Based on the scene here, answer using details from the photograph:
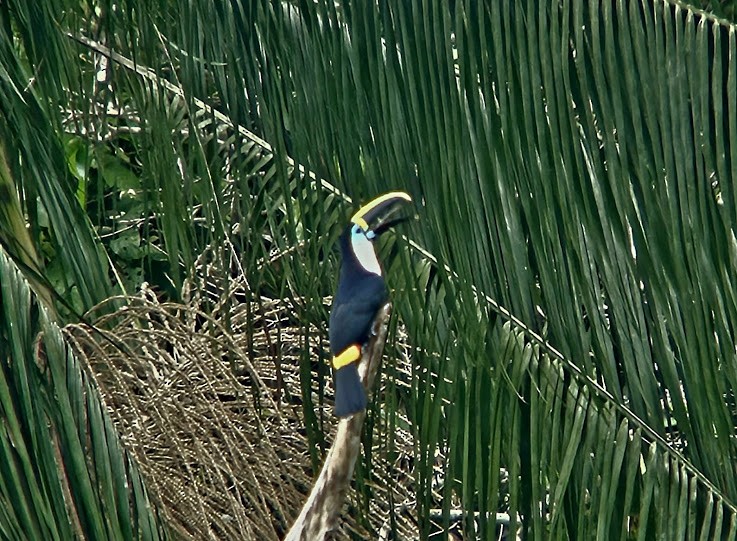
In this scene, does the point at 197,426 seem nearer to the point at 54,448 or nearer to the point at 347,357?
the point at 347,357

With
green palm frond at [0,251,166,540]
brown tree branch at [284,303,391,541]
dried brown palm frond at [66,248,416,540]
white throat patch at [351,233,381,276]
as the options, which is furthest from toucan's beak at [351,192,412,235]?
green palm frond at [0,251,166,540]

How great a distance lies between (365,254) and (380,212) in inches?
20.3

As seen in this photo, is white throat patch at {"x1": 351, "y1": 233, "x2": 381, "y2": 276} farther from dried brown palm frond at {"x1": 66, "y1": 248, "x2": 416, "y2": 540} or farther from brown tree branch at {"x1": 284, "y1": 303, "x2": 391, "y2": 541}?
brown tree branch at {"x1": 284, "y1": 303, "x2": 391, "y2": 541}

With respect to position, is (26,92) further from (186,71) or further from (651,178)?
(651,178)

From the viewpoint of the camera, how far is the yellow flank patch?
291cm

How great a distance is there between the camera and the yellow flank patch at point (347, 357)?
9.55 ft

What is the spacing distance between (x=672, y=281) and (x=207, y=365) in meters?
0.96

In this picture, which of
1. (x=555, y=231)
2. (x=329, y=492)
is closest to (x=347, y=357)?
(x=329, y=492)

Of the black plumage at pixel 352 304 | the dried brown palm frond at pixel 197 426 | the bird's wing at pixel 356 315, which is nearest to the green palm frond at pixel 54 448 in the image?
the dried brown palm frond at pixel 197 426

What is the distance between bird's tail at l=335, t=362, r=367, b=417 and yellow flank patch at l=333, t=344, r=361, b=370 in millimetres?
75

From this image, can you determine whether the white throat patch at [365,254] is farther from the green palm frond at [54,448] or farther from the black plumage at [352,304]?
the green palm frond at [54,448]

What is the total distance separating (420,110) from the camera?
2400 mm

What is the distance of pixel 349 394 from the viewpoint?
2697 mm

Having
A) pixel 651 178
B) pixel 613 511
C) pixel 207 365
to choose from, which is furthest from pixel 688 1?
pixel 207 365
